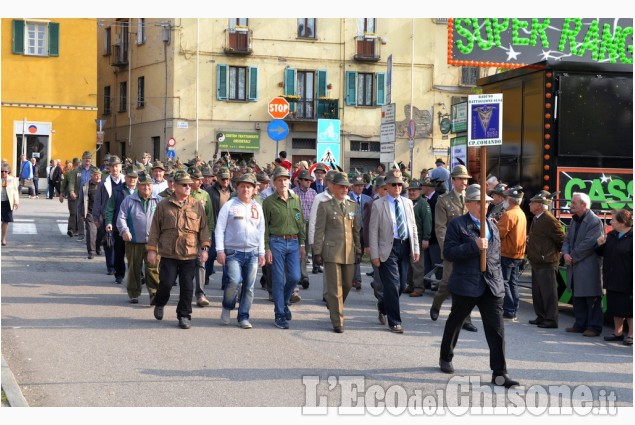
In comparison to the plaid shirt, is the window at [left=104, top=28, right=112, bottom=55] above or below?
above

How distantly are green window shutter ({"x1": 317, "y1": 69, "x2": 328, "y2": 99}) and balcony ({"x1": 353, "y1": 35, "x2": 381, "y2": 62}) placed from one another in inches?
69.4

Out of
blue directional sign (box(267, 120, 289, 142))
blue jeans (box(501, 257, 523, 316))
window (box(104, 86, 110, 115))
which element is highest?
window (box(104, 86, 110, 115))

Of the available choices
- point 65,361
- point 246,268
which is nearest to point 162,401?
point 65,361

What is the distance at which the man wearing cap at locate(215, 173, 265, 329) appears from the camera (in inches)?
448

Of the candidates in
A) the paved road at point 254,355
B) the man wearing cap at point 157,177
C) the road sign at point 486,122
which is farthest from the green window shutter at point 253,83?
the road sign at point 486,122

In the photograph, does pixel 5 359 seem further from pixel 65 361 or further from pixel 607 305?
pixel 607 305

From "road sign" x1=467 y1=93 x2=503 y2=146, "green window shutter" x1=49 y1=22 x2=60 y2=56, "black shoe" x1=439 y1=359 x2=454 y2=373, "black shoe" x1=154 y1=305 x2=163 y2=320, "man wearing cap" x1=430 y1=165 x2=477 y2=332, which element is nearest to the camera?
"black shoe" x1=439 y1=359 x2=454 y2=373

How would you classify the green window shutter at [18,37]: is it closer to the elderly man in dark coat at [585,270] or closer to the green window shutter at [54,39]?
the green window shutter at [54,39]

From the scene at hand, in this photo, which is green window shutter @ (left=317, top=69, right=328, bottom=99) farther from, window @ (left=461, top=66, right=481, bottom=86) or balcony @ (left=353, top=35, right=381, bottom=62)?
window @ (left=461, top=66, right=481, bottom=86)

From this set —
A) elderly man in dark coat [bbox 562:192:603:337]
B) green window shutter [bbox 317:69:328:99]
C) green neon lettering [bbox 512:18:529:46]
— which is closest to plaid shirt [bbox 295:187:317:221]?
elderly man in dark coat [bbox 562:192:603:337]

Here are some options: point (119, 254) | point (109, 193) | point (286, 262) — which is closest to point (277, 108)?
point (109, 193)

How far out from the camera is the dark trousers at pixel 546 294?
39.9 ft

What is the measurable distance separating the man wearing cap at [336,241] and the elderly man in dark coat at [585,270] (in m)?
2.78

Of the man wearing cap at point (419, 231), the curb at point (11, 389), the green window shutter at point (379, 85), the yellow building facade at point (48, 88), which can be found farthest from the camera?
the green window shutter at point (379, 85)
